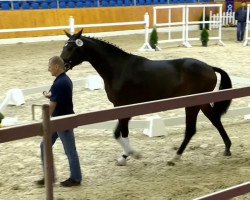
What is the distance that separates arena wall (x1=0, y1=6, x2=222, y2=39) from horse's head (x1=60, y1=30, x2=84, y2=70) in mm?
14874

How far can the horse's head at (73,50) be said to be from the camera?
18.2 feet

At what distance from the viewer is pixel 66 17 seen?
21734 millimetres

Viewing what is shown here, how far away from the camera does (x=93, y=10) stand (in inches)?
901

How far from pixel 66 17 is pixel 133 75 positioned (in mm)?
16884

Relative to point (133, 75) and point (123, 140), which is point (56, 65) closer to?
point (133, 75)

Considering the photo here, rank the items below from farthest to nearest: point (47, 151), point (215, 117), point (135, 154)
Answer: point (215, 117)
point (135, 154)
point (47, 151)

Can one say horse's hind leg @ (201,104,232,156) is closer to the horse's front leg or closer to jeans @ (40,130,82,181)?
the horse's front leg

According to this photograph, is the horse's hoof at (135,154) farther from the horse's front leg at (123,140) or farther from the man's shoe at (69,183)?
Answer: the man's shoe at (69,183)

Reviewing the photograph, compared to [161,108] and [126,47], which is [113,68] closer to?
[161,108]

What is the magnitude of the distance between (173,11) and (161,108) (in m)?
23.6

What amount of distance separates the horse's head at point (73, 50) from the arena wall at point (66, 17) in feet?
48.8

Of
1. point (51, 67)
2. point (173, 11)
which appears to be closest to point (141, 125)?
point (51, 67)

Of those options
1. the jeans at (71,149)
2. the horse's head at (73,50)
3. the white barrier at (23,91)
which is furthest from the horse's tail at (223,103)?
the white barrier at (23,91)

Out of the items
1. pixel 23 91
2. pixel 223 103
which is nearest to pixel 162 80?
pixel 223 103
